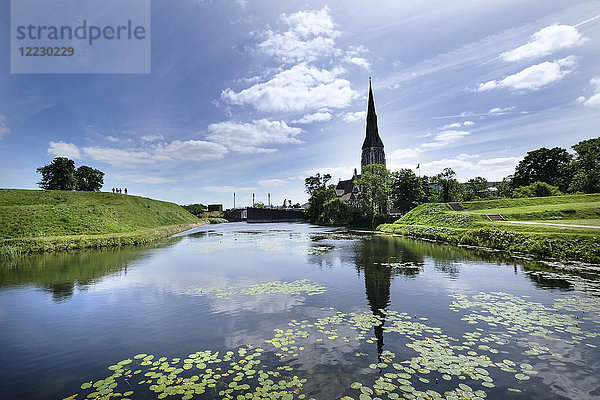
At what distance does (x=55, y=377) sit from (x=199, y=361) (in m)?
3.60

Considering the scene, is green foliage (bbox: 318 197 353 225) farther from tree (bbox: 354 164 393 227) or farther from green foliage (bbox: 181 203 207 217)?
green foliage (bbox: 181 203 207 217)

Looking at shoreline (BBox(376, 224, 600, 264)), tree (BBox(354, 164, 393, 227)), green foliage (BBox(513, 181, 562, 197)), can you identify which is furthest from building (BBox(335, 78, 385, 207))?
shoreline (BBox(376, 224, 600, 264))

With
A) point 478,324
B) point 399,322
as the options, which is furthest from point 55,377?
point 478,324

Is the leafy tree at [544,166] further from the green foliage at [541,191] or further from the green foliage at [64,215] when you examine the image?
the green foliage at [64,215]

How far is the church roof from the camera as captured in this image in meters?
106

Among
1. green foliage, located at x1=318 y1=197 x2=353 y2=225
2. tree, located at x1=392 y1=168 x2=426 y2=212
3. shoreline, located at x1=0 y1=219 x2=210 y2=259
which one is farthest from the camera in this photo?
green foliage, located at x1=318 y1=197 x2=353 y2=225

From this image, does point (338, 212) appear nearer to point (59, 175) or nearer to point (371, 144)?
point (371, 144)

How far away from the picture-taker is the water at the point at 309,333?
6301 mm

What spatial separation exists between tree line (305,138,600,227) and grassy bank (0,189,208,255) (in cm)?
4867

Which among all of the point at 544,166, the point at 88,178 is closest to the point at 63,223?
the point at 88,178

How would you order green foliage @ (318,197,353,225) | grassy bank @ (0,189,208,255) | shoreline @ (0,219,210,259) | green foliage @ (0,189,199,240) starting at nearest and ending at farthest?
shoreline @ (0,219,210,259) → grassy bank @ (0,189,208,255) → green foliage @ (0,189,199,240) → green foliage @ (318,197,353,225)

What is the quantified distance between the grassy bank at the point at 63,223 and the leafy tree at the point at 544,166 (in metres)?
106

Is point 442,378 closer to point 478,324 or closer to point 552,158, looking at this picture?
point 478,324

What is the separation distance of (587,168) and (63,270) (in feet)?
294
